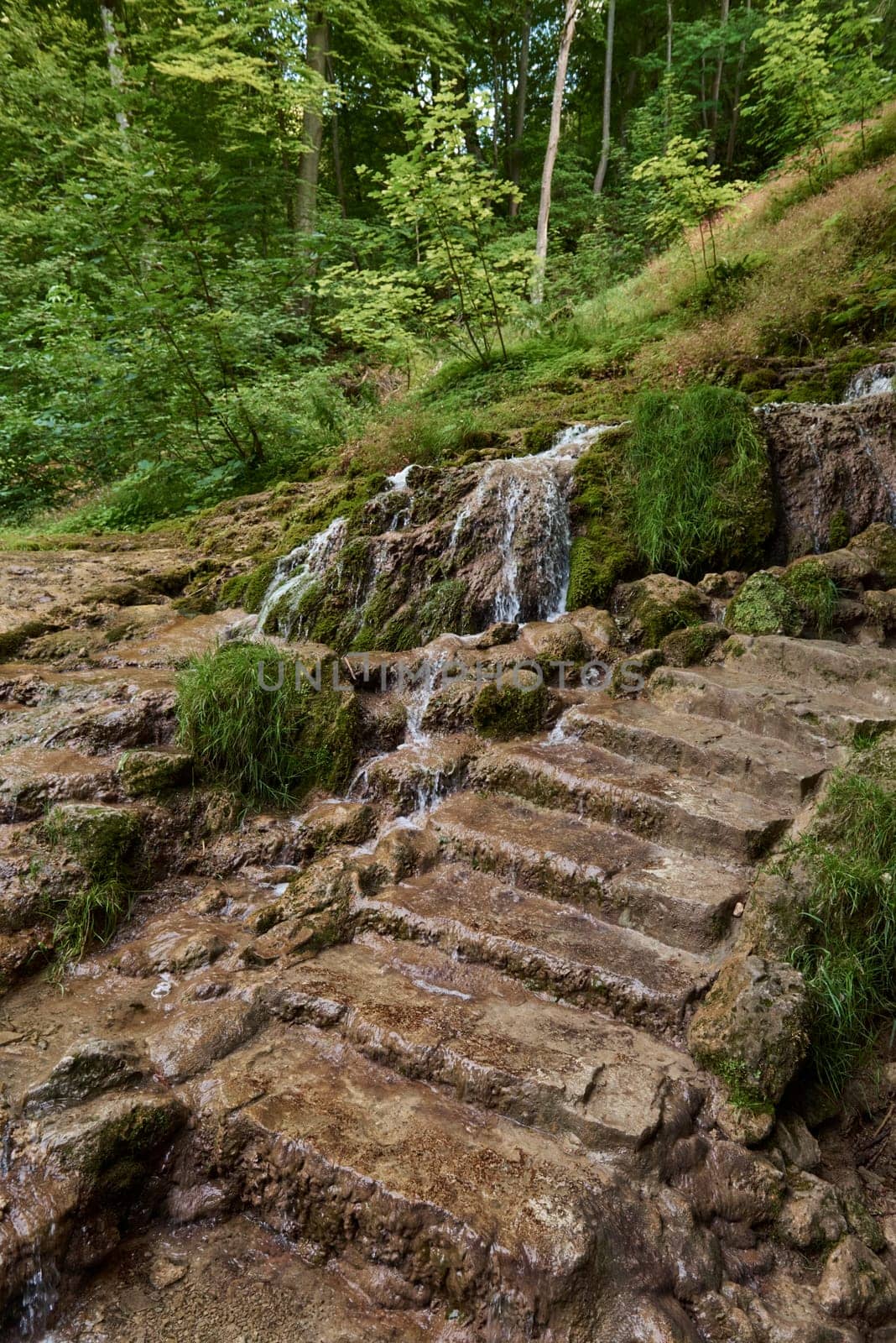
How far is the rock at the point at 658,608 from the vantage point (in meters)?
5.23

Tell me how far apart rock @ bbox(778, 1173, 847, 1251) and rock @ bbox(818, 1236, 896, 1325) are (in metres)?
0.04

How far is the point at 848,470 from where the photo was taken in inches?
223

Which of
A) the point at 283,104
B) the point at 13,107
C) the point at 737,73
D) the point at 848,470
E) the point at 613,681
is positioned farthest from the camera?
the point at 737,73

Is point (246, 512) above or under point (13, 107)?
under

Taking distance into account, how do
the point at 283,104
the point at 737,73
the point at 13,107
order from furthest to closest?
the point at 737,73 < the point at 283,104 < the point at 13,107

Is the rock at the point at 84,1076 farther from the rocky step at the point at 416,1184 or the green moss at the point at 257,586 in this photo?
the green moss at the point at 257,586

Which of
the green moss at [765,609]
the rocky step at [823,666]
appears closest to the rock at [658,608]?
the green moss at [765,609]

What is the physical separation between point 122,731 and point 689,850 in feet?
11.7

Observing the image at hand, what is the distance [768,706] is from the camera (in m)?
4.10

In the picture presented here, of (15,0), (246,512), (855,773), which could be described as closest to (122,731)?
(855,773)

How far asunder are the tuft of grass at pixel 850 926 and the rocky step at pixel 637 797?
1.10 feet

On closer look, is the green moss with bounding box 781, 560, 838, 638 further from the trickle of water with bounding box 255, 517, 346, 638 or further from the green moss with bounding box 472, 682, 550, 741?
the trickle of water with bounding box 255, 517, 346, 638

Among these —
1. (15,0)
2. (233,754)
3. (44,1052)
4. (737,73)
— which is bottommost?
(44,1052)

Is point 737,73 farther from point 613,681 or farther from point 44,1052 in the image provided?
point 44,1052
